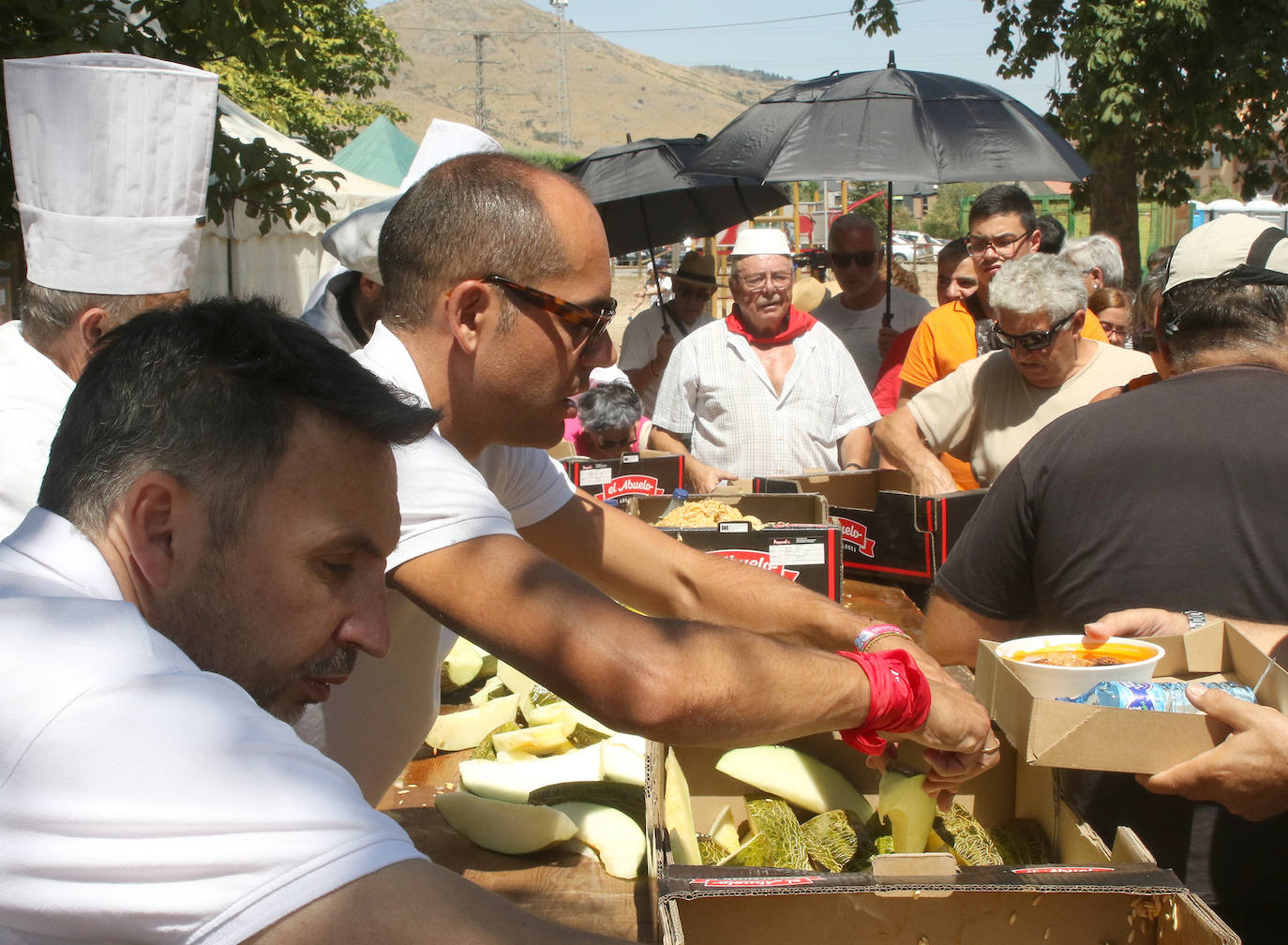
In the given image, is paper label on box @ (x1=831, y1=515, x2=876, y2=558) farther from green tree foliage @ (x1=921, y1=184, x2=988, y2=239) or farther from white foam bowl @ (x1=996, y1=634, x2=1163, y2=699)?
green tree foliage @ (x1=921, y1=184, x2=988, y2=239)

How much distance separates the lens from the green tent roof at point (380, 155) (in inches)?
593

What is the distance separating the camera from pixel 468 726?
2.77 metres

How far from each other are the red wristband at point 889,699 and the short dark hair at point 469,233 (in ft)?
2.85

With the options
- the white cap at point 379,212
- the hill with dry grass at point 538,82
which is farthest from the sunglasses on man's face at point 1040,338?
the hill with dry grass at point 538,82

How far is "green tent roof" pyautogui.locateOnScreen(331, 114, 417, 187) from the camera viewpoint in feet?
49.4

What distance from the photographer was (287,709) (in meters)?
1.19

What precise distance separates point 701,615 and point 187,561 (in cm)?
143

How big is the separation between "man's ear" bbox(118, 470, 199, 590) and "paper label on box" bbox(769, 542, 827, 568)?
2.38 m

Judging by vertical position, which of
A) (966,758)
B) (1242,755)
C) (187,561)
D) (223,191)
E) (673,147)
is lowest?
(966,758)

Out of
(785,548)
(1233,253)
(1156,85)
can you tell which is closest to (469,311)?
(1233,253)

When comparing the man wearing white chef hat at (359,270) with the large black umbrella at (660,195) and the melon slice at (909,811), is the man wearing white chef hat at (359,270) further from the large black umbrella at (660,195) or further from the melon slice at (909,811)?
the large black umbrella at (660,195)

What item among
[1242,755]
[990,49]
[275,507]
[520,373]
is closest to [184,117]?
[520,373]

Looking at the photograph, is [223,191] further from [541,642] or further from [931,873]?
[931,873]

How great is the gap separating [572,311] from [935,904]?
1108mm
